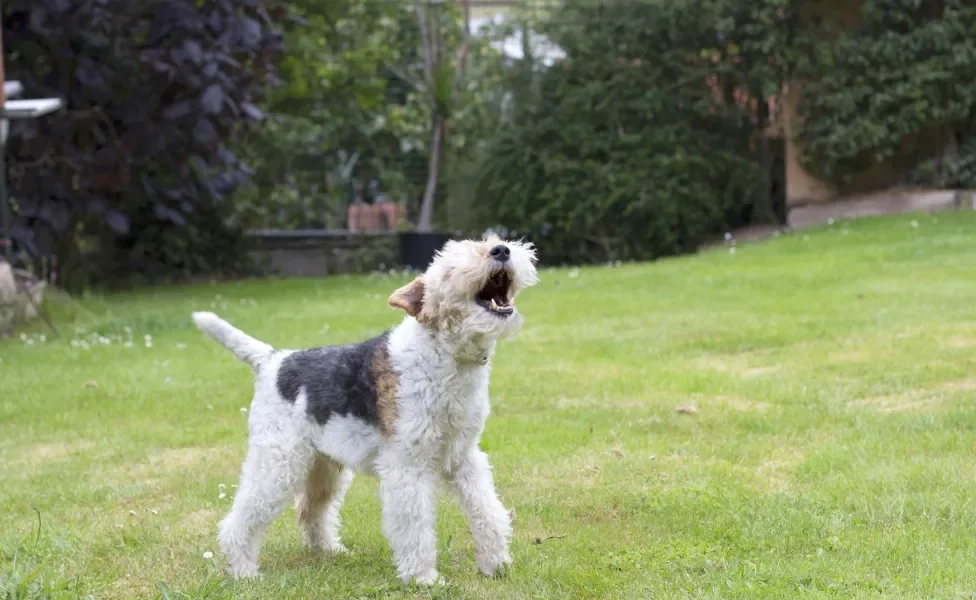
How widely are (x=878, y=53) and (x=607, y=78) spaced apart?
4.43 metres

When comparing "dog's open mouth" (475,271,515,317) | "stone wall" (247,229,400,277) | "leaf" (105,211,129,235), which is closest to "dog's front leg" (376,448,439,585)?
"dog's open mouth" (475,271,515,317)

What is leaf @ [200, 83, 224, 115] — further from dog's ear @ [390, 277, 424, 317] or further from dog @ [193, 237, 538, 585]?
dog's ear @ [390, 277, 424, 317]

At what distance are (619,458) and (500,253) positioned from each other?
205cm

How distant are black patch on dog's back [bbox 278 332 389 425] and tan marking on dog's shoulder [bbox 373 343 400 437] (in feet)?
0.08

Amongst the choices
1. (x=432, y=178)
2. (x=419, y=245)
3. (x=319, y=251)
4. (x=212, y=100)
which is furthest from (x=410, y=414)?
(x=319, y=251)

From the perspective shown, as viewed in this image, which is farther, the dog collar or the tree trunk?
the tree trunk

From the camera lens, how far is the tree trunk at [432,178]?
19766 millimetres

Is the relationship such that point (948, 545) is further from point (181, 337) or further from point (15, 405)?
point (181, 337)

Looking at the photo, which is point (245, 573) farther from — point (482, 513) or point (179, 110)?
point (179, 110)

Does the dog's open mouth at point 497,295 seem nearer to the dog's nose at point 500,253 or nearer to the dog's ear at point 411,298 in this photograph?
the dog's nose at point 500,253

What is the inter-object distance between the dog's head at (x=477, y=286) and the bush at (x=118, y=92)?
33.7 ft

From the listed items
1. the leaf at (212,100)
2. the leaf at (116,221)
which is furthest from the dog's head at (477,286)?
the leaf at (116,221)

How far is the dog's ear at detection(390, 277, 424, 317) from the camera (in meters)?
3.86

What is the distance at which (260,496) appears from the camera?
3.97 metres
